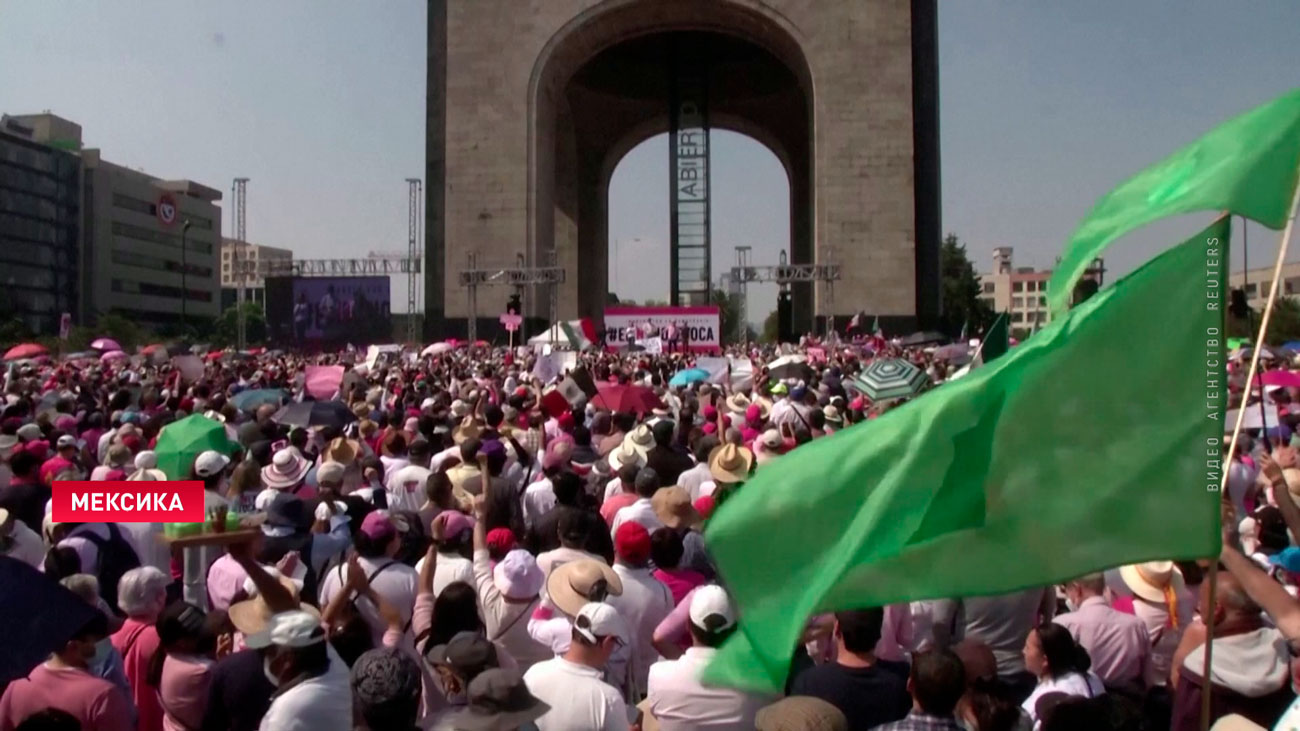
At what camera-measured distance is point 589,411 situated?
39.4ft

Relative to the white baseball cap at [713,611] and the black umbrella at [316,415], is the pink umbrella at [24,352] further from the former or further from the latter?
the white baseball cap at [713,611]

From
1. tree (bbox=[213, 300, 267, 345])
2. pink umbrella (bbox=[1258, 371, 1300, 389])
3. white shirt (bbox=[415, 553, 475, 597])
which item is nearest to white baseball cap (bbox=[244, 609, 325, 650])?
white shirt (bbox=[415, 553, 475, 597])

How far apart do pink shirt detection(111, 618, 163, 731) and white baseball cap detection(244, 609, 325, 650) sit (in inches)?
39.6

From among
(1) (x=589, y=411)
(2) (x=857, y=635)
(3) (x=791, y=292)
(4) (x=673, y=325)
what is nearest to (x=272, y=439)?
(1) (x=589, y=411)

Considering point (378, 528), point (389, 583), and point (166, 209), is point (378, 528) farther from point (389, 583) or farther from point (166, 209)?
point (166, 209)

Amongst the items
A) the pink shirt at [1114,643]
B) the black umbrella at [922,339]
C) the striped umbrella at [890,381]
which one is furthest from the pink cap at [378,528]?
the black umbrella at [922,339]

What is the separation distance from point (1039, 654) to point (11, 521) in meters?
5.23

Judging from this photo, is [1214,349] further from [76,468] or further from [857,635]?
[76,468]

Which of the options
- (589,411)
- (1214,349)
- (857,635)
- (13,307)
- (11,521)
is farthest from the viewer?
(13,307)

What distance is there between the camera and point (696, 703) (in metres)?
3.94

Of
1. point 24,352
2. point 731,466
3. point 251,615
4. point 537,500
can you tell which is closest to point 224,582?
point 251,615

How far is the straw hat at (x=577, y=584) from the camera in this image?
4.52 meters

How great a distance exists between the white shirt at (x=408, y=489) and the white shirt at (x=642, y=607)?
2.96 meters

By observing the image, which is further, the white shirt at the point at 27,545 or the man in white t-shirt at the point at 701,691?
the white shirt at the point at 27,545
